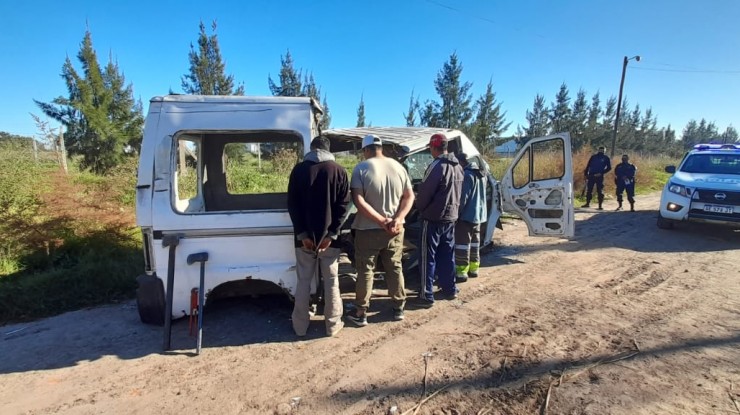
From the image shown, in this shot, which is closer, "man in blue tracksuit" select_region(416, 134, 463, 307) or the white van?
the white van

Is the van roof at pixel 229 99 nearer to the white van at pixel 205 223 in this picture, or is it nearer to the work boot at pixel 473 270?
the white van at pixel 205 223

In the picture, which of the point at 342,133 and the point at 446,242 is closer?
the point at 446,242

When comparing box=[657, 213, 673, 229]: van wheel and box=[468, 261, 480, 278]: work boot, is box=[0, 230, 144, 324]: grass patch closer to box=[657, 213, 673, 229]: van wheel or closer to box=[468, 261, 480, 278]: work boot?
box=[468, 261, 480, 278]: work boot

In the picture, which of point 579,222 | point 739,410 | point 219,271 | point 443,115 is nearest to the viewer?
point 739,410

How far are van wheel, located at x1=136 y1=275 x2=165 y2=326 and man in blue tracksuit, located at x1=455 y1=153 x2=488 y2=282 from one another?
3.52 meters

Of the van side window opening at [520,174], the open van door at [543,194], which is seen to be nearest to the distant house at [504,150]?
the van side window opening at [520,174]

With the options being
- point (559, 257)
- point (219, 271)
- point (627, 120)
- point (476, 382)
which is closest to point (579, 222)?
point (559, 257)

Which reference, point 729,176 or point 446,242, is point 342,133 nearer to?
point 446,242

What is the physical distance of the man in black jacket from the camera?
11.0ft

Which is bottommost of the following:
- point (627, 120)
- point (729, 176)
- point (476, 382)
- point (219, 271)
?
point (476, 382)

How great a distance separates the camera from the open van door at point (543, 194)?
562 cm

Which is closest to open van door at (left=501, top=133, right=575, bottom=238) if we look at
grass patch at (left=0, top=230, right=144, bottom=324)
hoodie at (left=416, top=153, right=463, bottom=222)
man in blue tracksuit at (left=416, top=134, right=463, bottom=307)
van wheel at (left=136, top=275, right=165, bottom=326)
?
man in blue tracksuit at (left=416, top=134, right=463, bottom=307)

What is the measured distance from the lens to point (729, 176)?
748cm

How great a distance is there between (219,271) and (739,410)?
4.07 m
